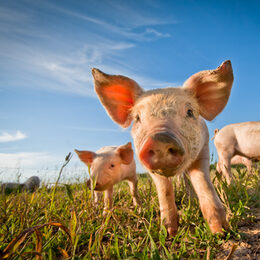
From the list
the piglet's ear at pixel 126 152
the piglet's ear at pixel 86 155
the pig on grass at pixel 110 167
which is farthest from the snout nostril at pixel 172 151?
the piglet's ear at pixel 86 155

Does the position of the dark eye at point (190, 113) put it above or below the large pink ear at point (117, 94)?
below

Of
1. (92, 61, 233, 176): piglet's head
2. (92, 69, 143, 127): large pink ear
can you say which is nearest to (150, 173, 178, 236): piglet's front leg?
(92, 61, 233, 176): piglet's head

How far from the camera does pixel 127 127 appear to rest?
3.48 m

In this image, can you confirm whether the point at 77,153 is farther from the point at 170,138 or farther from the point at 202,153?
the point at 170,138

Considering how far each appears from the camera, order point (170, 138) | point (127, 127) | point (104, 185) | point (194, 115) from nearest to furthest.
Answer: point (170, 138)
point (194, 115)
point (127, 127)
point (104, 185)

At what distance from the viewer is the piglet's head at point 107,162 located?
4102 mm

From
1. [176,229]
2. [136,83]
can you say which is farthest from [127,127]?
[176,229]

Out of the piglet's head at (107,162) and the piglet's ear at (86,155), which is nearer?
the piglet's head at (107,162)

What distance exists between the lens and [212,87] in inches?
123

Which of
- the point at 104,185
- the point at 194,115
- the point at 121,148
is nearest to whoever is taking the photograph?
the point at 194,115

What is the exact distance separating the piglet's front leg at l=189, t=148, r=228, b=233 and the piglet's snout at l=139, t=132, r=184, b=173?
0.83m

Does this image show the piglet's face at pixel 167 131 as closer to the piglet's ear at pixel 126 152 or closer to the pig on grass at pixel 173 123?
the pig on grass at pixel 173 123

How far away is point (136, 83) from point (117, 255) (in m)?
2.15

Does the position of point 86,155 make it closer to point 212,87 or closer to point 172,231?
point 172,231
